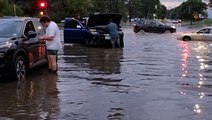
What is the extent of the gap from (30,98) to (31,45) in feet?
11.6

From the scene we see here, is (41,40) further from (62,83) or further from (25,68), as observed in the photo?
(62,83)

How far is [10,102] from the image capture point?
32.9 ft

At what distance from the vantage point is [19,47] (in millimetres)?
12789

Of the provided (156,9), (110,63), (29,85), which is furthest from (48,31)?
(156,9)

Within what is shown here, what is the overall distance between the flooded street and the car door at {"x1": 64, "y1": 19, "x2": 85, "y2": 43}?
11.4 m

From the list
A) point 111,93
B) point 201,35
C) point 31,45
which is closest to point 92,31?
point 201,35

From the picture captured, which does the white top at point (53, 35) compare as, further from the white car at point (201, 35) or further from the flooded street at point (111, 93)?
the white car at point (201, 35)

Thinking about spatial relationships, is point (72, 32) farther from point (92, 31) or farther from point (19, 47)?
point (19, 47)

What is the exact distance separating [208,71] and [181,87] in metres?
3.73

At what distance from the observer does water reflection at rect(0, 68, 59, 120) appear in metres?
8.86

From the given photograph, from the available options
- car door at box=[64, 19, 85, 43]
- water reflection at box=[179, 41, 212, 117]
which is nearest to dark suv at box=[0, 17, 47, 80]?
water reflection at box=[179, 41, 212, 117]

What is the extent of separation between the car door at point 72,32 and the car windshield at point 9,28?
1410cm

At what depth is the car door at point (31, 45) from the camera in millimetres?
13453

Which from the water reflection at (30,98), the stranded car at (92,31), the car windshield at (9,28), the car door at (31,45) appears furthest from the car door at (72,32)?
the water reflection at (30,98)
